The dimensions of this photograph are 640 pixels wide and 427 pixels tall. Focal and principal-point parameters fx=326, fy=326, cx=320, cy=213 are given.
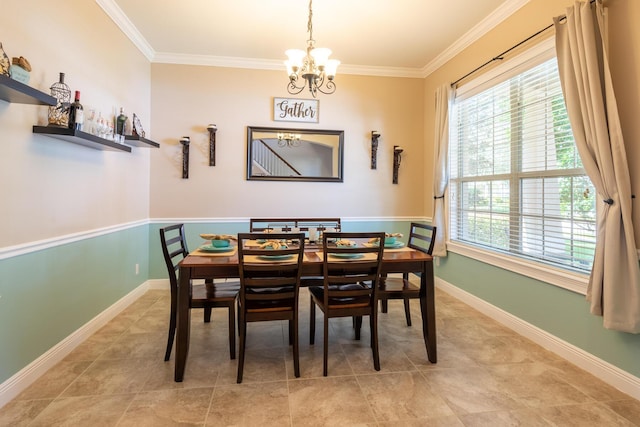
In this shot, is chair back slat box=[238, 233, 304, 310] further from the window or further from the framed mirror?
the framed mirror

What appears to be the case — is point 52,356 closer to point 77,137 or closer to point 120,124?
point 77,137

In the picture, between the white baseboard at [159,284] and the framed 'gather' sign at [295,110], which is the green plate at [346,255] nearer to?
the framed 'gather' sign at [295,110]

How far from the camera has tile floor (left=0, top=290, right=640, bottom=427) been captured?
1.72m

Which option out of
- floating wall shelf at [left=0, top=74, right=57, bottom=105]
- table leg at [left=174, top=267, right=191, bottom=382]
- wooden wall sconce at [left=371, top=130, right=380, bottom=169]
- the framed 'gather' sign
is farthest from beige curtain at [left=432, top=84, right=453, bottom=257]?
floating wall shelf at [left=0, top=74, right=57, bottom=105]

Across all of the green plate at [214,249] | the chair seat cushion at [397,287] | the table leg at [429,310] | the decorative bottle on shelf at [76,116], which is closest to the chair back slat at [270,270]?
the green plate at [214,249]

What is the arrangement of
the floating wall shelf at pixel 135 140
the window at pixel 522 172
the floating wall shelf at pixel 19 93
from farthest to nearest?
1. the floating wall shelf at pixel 135 140
2. the window at pixel 522 172
3. the floating wall shelf at pixel 19 93

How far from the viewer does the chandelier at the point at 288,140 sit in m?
4.14

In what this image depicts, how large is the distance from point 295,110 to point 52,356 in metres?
3.36

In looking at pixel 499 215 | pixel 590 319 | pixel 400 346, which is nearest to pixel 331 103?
pixel 499 215

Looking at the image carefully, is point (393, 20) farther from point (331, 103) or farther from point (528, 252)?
point (528, 252)

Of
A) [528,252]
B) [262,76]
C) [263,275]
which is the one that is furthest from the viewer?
[262,76]

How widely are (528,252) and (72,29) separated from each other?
398 cm

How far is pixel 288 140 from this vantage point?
163 inches

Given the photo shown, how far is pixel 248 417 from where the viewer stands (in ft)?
5.63
